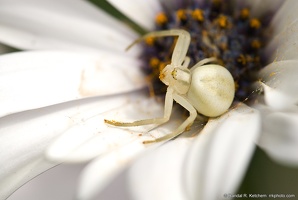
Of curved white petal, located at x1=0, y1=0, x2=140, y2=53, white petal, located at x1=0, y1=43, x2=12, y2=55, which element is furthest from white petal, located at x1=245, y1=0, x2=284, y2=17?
white petal, located at x1=0, y1=43, x2=12, y2=55

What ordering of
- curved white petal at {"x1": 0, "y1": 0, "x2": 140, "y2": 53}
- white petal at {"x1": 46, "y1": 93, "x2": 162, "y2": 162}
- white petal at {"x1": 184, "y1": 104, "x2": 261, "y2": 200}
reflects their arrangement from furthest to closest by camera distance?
curved white petal at {"x1": 0, "y1": 0, "x2": 140, "y2": 53}, white petal at {"x1": 46, "y1": 93, "x2": 162, "y2": 162}, white petal at {"x1": 184, "y1": 104, "x2": 261, "y2": 200}

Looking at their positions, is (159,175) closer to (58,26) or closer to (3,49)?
(58,26)

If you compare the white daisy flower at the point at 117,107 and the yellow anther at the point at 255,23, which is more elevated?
the yellow anther at the point at 255,23

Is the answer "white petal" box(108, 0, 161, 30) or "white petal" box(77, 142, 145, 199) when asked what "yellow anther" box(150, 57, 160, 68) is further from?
"white petal" box(77, 142, 145, 199)

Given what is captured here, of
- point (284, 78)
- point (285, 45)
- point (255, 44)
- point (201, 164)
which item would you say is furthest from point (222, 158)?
point (255, 44)

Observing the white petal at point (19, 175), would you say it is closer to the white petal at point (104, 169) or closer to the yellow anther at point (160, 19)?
the white petal at point (104, 169)

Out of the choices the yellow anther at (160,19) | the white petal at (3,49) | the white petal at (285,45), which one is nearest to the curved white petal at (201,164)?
the white petal at (285,45)
